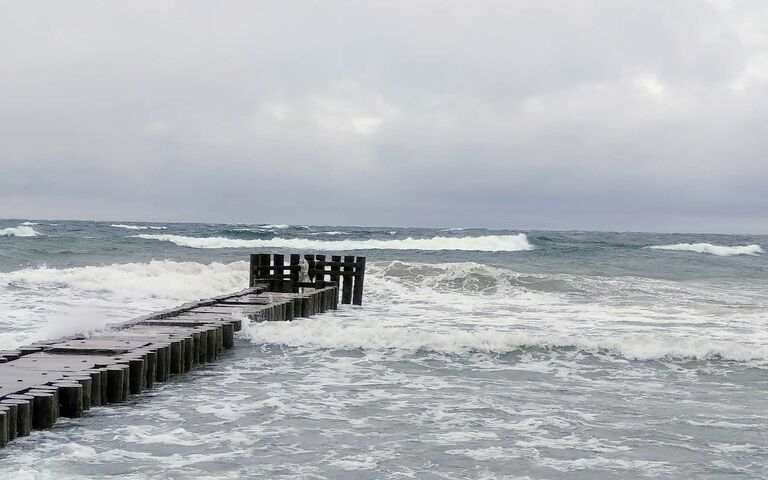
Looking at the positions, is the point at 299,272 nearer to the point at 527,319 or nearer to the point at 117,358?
the point at 527,319

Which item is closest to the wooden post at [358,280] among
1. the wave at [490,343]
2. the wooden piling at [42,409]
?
the wave at [490,343]

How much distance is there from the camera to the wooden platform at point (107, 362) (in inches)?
286

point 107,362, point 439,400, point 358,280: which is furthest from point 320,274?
point 107,362

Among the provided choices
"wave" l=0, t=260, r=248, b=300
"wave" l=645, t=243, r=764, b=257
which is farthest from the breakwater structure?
"wave" l=645, t=243, r=764, b=257

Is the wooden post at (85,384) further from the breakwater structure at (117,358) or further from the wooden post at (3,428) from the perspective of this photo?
the wooden post at (3,428)

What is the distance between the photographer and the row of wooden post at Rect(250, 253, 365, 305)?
20172 millimetres

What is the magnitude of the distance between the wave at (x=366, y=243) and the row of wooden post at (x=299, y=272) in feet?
102

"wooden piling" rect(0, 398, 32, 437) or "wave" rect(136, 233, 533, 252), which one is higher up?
"wave" rect(136, 233, 533, 252)

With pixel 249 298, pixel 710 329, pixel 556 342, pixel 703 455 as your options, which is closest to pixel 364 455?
pixel 703 455

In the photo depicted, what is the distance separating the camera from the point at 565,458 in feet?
22.8

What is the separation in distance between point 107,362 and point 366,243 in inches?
1884

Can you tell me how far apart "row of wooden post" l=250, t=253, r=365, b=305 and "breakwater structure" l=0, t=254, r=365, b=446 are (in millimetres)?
2831

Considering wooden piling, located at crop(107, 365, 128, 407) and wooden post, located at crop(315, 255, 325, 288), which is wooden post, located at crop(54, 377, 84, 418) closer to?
wooden piling, located at crop(107, 365, 128, 407)

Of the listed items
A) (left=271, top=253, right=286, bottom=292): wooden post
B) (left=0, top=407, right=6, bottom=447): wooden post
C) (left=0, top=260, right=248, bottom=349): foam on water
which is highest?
(left=271, top=253, right=286, bottom=292): wooden post
